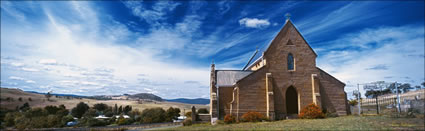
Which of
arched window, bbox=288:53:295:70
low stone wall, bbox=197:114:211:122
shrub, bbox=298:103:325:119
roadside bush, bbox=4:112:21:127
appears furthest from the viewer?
roadside bush, bbox=4:112:21:127

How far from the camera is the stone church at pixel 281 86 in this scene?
1091 inches

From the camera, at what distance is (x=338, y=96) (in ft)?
96.5

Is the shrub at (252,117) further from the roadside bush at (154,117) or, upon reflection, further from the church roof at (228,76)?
the roadside bush at (154,117)

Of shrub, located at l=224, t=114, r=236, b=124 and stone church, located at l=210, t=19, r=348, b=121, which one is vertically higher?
stone church, located at l=210, t=19, r=348, b=121

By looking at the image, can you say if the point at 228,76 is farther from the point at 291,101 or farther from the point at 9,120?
the point at 9,120

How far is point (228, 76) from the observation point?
1271 inches

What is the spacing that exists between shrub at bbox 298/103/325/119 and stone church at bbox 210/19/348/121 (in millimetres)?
1272

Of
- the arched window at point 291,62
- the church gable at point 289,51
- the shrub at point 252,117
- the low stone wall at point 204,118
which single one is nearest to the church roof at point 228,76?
the low stone wall at point 204,118

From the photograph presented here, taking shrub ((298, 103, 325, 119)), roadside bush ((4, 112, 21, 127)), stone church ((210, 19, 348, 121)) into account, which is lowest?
roadside bush ((4, 112, 21, 127))

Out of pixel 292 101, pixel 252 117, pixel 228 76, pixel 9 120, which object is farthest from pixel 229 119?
pixel 9 120

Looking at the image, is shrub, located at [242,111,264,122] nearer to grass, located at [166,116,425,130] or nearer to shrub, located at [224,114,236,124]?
shrub, located at [224,114,236,124]

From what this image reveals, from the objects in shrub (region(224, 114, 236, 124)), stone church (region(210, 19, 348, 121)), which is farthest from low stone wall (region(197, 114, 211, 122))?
shrub (region(224, 114, 236, 124))

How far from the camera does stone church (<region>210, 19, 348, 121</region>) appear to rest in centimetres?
2770

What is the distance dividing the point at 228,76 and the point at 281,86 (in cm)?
737
